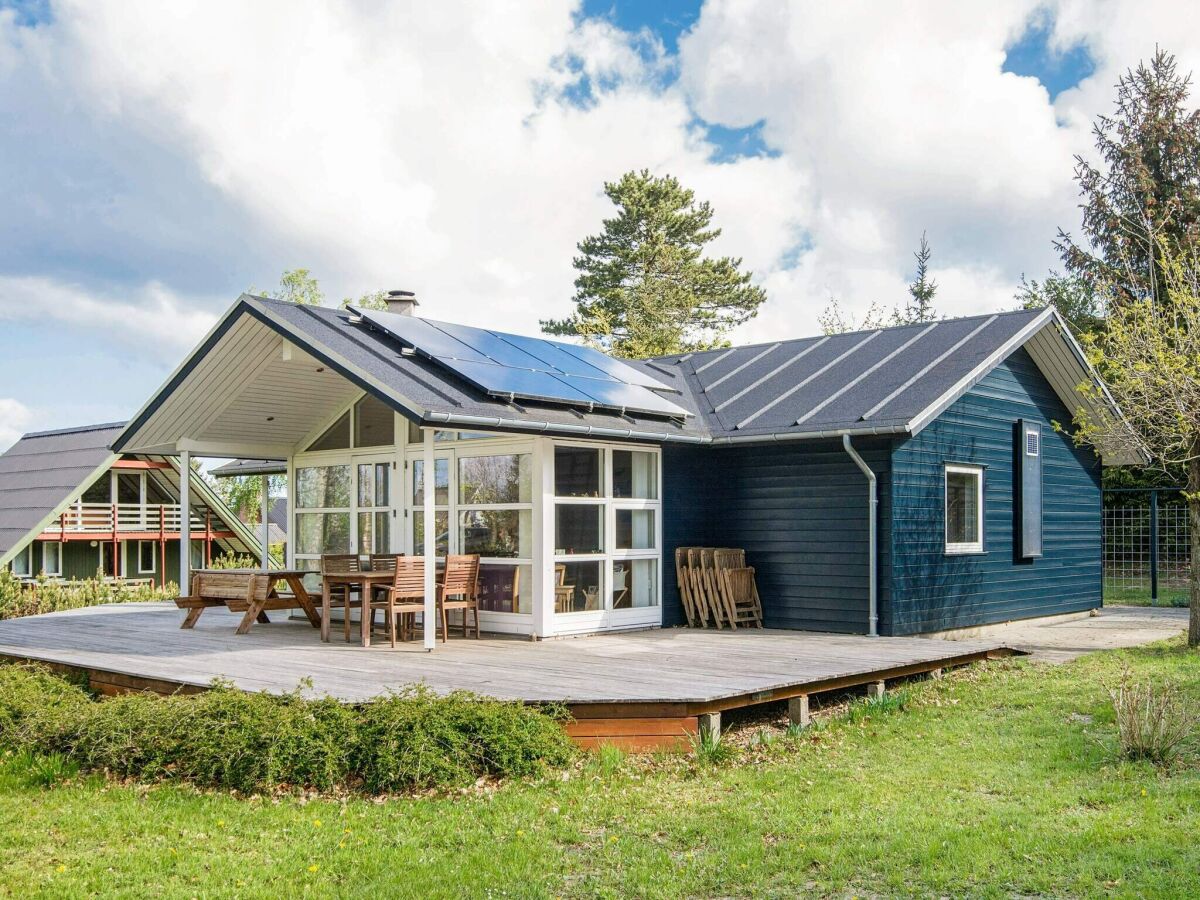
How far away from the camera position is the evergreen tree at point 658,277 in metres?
31.9

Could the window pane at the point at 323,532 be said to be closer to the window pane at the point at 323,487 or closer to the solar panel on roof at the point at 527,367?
the window pane at the point at 323,487

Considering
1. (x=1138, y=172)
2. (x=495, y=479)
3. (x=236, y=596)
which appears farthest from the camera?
(x=1138, y=172)

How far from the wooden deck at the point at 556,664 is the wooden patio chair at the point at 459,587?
330 mm

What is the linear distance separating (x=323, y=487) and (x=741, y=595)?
5213 mm

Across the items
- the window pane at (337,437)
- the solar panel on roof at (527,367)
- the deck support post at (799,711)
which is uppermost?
the solar panel on roof at (527,367)

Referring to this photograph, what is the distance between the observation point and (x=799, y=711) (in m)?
7.75

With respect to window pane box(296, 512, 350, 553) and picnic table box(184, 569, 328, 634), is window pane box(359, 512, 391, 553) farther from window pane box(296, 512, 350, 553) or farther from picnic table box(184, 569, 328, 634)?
picnic table box(184, 569, 328, 634)

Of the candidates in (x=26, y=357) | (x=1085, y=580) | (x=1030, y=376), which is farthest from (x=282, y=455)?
(x=1085, y=580)

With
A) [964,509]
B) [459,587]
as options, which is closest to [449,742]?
[459,587]

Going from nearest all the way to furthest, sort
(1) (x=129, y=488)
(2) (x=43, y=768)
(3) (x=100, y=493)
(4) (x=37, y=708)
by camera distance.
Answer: (2) (x=43, y=768) → (4) (x=37, y=708) → (3) (x=100, y=493) → (1) (x=129, y=488)

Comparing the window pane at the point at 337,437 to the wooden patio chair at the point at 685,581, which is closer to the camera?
the wooden patio chair at the point at 685,581

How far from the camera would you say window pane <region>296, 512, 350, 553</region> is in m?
12.8

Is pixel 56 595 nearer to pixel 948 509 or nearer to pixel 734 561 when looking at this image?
pixel 734 561

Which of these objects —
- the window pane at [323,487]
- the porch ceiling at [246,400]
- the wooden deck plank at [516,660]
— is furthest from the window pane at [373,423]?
the wooden deck plank at [516,660]
